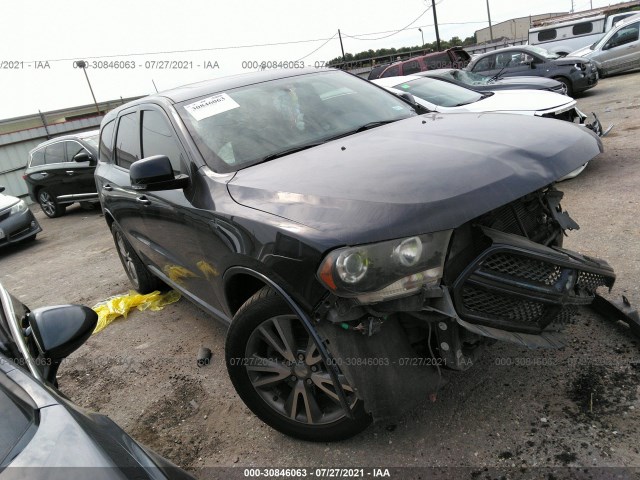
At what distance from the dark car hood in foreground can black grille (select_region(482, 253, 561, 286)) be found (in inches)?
9.5

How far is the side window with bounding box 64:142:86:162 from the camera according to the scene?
9.69 meters

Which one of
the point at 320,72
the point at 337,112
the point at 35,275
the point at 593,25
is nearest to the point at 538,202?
the point at 337,112

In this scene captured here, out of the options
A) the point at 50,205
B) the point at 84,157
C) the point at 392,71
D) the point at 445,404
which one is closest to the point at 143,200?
the point at 445,404

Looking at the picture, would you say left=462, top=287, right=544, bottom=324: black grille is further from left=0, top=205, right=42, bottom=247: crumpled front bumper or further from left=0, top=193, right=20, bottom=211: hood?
left=0, top=193, right=20, bottom=211: hood

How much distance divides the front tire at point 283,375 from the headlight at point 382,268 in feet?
1.42

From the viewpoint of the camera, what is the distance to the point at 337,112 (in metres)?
3.16

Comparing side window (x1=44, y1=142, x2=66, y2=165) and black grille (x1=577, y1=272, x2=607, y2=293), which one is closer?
black grille (x1=577, y1=272, x2=607, y2=293)

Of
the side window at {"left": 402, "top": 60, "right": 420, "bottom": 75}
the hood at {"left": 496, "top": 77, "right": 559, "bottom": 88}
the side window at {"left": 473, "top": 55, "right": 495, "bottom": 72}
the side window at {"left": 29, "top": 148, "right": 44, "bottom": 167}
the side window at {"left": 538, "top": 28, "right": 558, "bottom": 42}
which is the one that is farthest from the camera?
the side window at {"left": 538, "top": 28, "right": 558, "bottom": 42}

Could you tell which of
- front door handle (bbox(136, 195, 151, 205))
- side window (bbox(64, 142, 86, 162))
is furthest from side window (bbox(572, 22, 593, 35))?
front door handle (bbox(136, 195, 151, 205))

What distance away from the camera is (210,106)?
9.91ft

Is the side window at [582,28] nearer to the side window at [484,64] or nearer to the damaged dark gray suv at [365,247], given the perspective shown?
the side window at [484,64]

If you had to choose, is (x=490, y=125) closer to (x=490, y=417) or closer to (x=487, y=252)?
(x=487, y=252)

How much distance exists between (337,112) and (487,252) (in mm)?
1616

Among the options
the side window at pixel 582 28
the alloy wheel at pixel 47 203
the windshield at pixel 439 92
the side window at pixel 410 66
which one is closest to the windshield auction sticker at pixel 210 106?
the windshield at pixel 439 92
